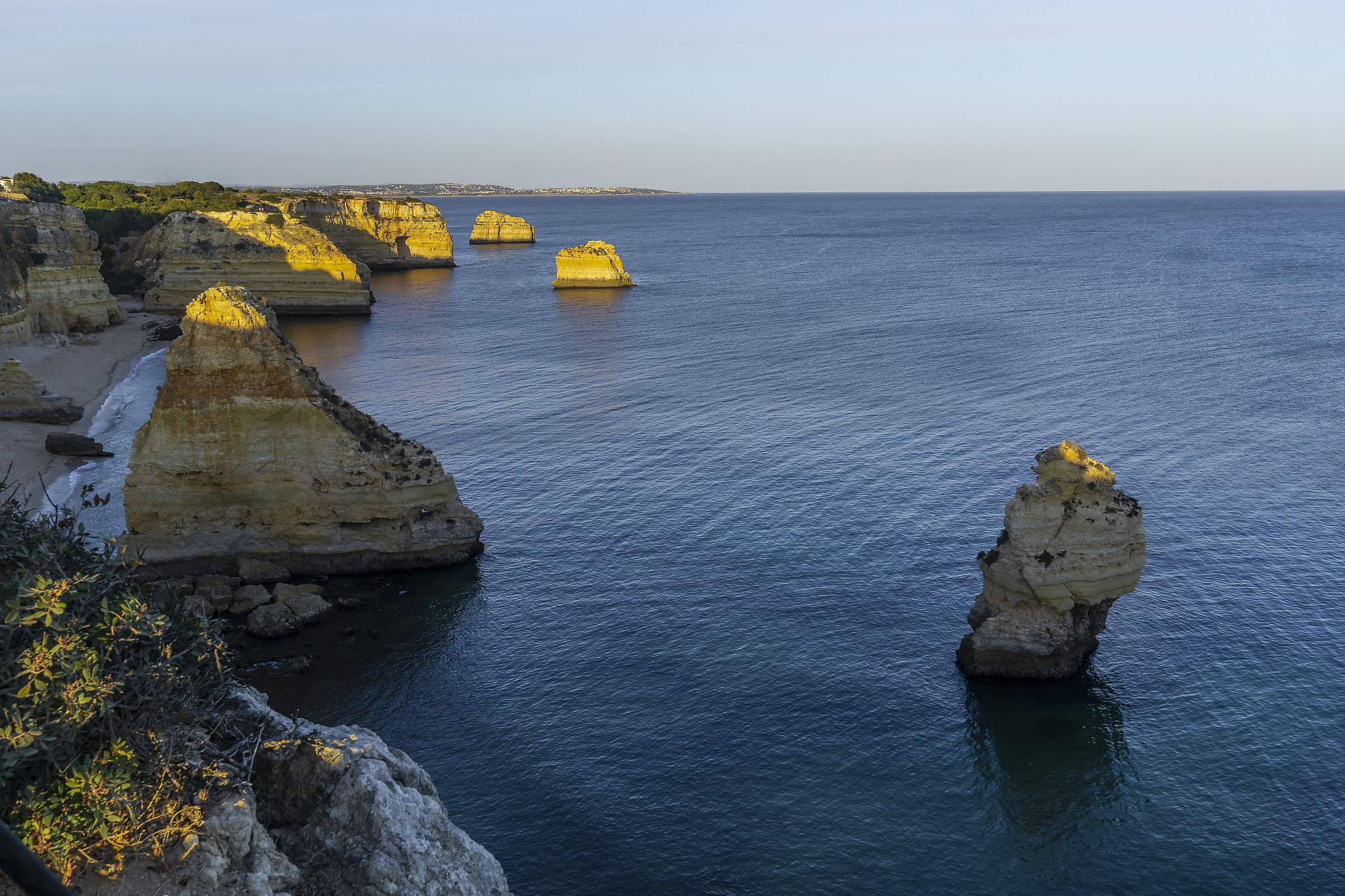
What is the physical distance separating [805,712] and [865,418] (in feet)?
126

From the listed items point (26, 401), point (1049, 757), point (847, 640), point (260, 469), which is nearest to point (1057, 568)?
point (1049, 757)

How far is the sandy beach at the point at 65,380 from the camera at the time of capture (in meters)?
57.0

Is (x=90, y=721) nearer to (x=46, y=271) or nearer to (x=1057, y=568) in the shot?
(x=1057, y=568)

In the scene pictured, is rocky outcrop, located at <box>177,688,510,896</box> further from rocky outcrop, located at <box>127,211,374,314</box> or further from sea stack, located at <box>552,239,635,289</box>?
sea stack, located at <box>552,239,635,289</box>

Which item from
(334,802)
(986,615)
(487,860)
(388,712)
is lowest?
(388,712)

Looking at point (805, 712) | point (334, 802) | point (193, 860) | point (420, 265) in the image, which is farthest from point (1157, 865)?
point (420, 265)

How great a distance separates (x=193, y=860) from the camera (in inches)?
491

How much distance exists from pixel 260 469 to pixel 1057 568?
108 ft

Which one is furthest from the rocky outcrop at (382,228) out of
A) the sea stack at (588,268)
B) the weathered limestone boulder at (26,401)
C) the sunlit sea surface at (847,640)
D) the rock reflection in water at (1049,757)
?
the rock reflection in water at (1049,757)

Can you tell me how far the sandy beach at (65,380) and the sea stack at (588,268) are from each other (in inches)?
2342

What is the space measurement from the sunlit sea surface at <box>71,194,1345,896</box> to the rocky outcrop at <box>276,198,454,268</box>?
85623mm

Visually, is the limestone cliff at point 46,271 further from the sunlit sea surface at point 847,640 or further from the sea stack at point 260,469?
the sea stack at point 260,469

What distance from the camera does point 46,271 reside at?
89.7 m

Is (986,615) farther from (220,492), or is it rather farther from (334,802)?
(220,492)
